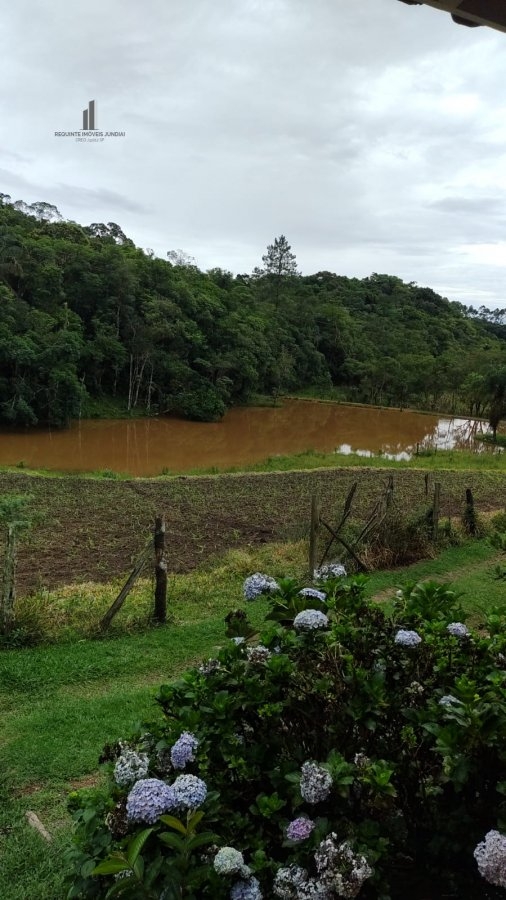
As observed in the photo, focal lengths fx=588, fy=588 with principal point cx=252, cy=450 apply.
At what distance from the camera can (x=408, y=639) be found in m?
1.79

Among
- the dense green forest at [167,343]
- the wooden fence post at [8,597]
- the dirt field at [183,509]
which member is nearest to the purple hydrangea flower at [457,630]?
the wooden fence post at [8,597]

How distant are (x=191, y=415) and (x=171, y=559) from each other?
91.4 feet

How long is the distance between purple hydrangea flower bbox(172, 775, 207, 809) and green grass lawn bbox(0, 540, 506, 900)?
0.53m

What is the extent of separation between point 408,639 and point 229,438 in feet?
100

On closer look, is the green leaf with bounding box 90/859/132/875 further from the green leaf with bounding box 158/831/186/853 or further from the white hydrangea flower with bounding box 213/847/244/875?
the white hydrangea flower with bounding box 213/847/244/875

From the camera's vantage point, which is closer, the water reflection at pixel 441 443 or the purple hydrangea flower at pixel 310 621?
the purple hydrangea flower at pixel 310 621

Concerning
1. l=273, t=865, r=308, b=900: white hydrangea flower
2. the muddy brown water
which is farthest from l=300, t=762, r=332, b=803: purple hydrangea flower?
the muddy brown water

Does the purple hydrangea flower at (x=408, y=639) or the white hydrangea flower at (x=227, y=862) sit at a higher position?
the purple hydrangea flower at (x=408, y=639)

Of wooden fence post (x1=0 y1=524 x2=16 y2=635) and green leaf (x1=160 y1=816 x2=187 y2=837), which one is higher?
green leaf (x1=160 y1=816 x2=187 y2=837)

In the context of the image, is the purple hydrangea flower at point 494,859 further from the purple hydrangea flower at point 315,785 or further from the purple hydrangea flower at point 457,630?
the purple hydrangea flower at point 457,630

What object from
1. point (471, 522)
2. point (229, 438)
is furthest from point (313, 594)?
point (229, 438)

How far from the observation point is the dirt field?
9.77 metres

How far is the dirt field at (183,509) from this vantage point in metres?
9.77

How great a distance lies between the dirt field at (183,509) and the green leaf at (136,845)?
7.20 meters
